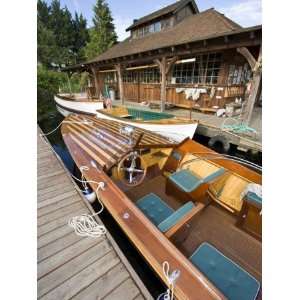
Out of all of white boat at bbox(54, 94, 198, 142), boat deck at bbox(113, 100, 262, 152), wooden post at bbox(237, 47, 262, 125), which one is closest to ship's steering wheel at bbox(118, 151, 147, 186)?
white boat at bbox(54, 94, 198, 142)

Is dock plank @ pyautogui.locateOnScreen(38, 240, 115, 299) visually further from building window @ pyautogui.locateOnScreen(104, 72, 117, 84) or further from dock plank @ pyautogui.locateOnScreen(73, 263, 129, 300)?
building window @ pyautogui.locateOnScreen(104, 72, 117, 84)

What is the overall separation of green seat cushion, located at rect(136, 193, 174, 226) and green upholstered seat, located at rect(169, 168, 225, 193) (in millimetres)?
362

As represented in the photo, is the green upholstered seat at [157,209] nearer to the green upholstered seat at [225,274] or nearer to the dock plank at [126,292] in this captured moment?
the green upholstered seat at [225,274]

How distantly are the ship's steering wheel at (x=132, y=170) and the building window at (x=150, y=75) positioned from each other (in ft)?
23.8

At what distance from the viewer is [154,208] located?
229 centimetres

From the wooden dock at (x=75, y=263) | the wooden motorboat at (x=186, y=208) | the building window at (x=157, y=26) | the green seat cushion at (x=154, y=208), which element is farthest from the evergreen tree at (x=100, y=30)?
the wooden dock at (x=75, y=263)

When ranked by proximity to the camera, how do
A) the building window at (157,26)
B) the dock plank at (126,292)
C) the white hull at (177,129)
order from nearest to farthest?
1. the dock plank at (126,292)
2. the white hull at (177,129)
3. the building window at (157,26)

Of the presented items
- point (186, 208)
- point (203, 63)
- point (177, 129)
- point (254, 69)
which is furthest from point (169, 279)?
point (203, 63)

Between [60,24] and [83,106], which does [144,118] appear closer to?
[83,106]

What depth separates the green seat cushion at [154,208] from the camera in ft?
7.04

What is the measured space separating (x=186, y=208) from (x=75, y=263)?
1204 mm
